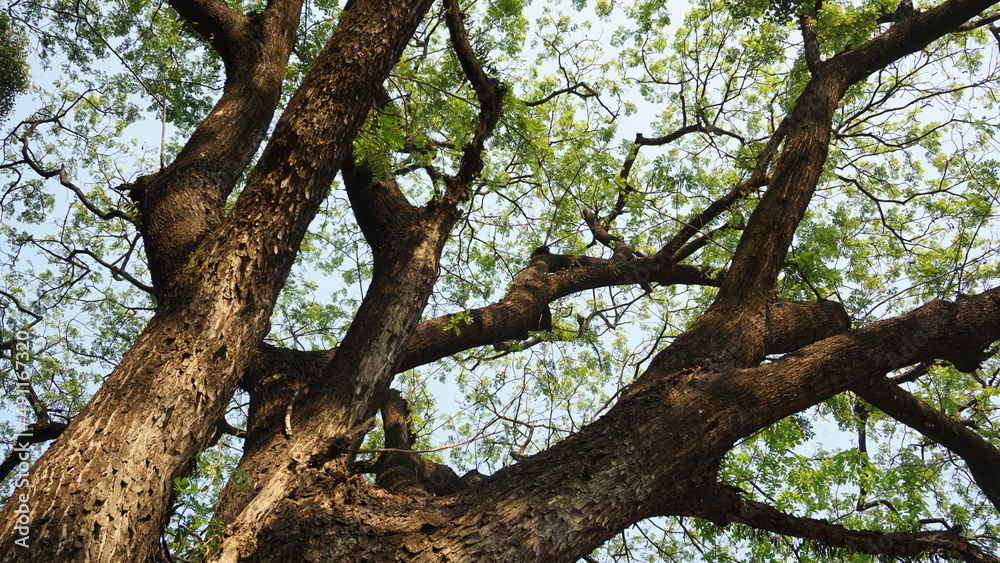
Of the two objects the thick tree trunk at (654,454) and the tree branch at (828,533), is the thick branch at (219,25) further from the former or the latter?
the tree branch at (828,533)

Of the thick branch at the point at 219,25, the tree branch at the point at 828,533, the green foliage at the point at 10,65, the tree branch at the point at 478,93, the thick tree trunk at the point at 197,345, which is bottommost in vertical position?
the tree branch at the point at 828,533

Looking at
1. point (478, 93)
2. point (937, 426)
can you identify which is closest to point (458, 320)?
point (478, 93)

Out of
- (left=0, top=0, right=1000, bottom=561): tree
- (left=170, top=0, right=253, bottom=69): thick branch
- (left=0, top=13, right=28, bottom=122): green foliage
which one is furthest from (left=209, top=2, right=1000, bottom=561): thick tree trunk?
(left=0, top=13, right=28, bottom=122): green foliage

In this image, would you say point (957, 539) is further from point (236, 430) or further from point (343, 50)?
point (236, 430)

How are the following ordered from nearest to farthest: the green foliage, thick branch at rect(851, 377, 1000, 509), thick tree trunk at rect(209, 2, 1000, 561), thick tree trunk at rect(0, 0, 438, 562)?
thick tree trunk at rect(0, 0, 438, 562) → thick tree trunk at rect(209, 2, 1000, 561) → thick branch at rect(851, 377, 1000, 509) → the green foliage

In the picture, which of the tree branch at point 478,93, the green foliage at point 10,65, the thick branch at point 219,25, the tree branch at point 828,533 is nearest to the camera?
the tree branch at point 828,533

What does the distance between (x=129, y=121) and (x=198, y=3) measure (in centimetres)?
375

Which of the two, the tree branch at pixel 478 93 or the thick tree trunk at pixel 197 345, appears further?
the tree branch at pixel 478 93

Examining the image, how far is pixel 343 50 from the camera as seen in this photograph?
3359 mm

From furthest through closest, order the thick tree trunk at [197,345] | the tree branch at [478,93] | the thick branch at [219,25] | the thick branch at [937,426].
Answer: the thick branch at [937,426], the thick branch at [219,25], the tree branch at [478,93], the thick tree trunk at [197,345]

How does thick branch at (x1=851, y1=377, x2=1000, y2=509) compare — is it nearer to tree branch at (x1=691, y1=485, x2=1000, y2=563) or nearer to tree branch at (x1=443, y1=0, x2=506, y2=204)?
tree branch at (x1=691, y1=485, x2=1000, y2=563)

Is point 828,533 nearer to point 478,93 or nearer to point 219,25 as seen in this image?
point 478,93

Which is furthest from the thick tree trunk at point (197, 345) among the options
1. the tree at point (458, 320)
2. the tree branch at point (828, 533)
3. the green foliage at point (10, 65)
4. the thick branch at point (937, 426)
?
the thick branch at point (937, 426)

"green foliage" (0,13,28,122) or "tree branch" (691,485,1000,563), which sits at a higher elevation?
"green foliage" (0,13,28,122)
